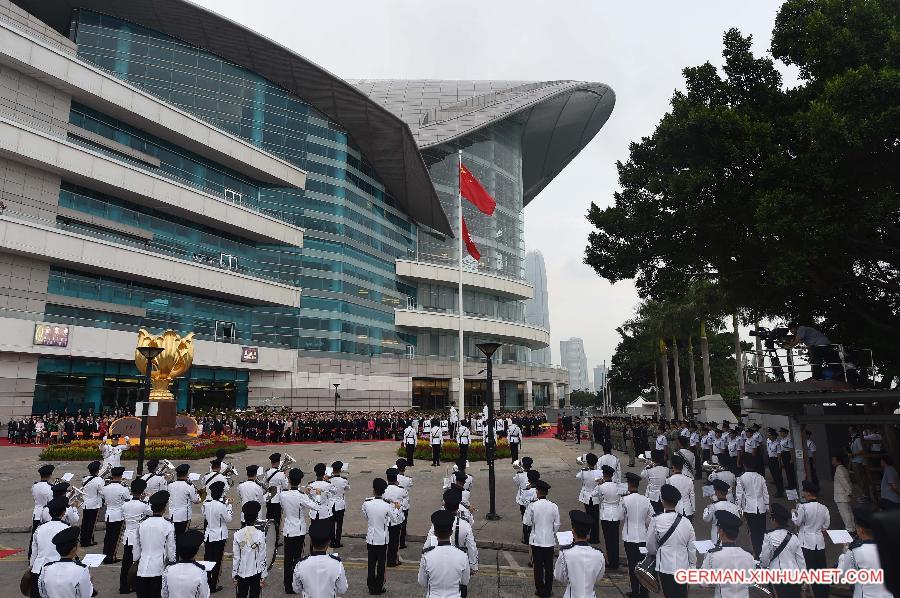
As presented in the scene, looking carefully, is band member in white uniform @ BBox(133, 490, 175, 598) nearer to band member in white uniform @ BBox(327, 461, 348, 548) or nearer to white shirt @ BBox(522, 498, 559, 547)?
band member in white uniform @ BBox(327, 461, 348, 548)

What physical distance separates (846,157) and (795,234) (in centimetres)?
258

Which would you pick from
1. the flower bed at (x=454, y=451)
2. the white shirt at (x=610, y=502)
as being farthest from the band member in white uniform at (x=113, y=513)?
the flower bed at (x=454, y=451)

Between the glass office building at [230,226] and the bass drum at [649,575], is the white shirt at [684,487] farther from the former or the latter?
the glass office building at [230,226]

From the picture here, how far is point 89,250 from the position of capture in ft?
126

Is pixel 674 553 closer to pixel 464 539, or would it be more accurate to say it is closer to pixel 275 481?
pixel 464 539

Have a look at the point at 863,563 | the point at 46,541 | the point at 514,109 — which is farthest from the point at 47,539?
the point at 514,109

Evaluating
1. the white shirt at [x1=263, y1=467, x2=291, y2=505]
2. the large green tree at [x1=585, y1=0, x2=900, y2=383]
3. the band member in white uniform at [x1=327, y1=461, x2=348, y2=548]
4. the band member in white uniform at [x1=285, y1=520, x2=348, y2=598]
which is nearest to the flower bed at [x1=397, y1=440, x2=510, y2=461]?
the large green tree at [x1=585, y1=0, x2=900, y2=383]

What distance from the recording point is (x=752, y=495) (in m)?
11.0

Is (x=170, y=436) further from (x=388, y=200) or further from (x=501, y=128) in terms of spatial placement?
(x=501, y=128)

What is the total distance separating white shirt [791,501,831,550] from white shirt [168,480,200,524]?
1069cm

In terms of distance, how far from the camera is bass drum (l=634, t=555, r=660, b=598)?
22.5ft

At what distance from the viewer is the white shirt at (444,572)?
6.25 metres

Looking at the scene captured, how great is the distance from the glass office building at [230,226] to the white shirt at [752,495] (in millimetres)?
34562

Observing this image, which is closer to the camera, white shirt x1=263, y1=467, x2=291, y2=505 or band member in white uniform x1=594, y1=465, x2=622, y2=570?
band member in white uniform x1=594, y1=465, x2=622, y2=570
